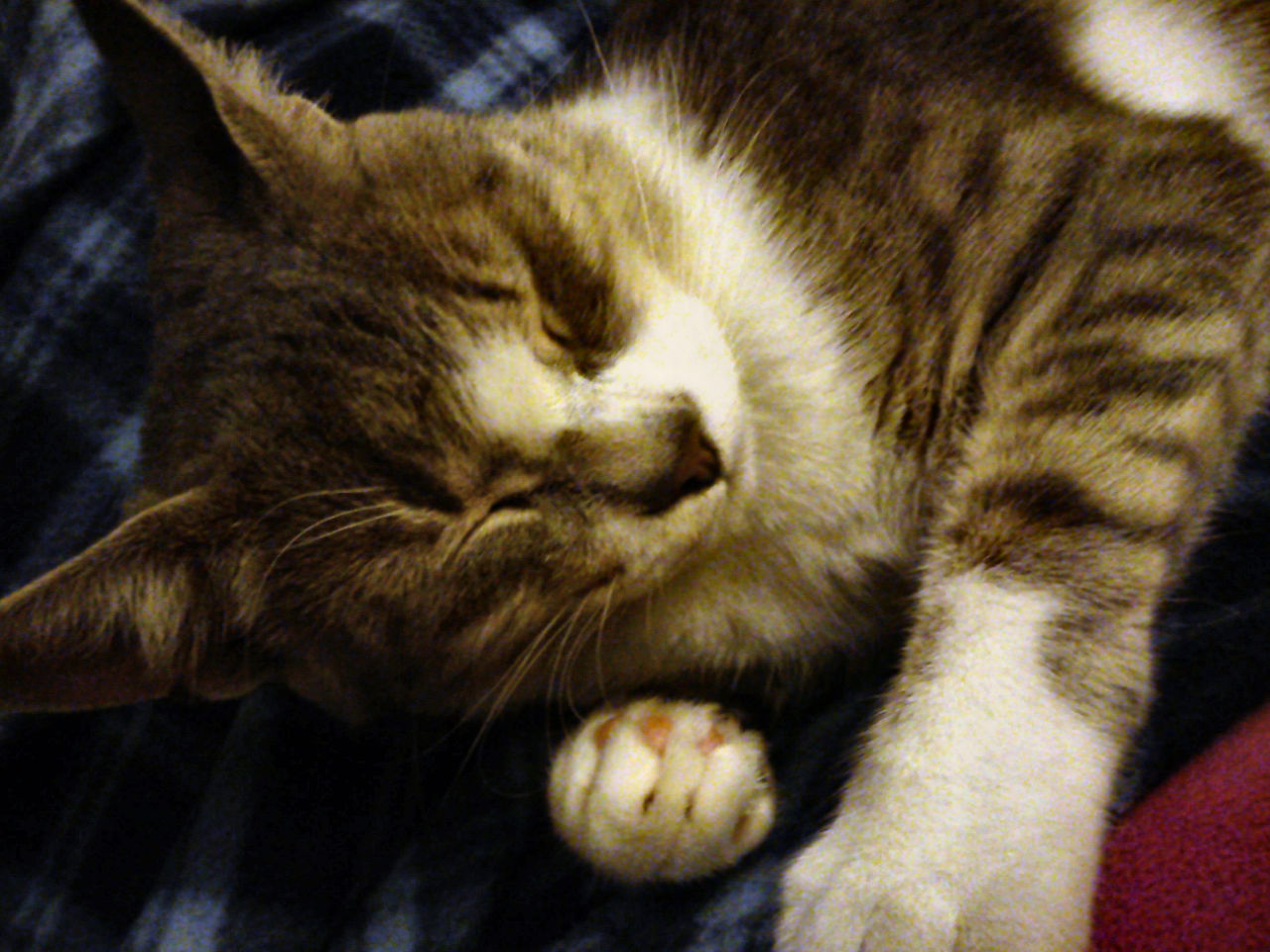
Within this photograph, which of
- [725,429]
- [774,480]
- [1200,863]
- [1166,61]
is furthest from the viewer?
[1166,61]

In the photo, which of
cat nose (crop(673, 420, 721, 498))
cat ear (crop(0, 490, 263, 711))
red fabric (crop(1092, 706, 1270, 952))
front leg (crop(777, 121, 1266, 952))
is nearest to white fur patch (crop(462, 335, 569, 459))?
cat nose (crop(673, 420, 721, 498))

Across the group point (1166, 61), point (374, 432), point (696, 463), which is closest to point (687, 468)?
point (696, 463)

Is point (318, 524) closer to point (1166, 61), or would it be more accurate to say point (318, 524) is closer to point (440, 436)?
point (440, 436)

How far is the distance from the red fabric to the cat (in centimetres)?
4

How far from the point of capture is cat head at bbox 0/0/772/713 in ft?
2.56

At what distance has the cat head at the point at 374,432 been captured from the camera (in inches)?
30.8

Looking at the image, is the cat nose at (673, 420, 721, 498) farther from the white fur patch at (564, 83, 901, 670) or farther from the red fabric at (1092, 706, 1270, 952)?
the red fabric at (1092, 706, 1270, 952)

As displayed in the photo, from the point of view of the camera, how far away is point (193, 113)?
88 centimetres

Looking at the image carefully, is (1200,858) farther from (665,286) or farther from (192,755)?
(192,755)

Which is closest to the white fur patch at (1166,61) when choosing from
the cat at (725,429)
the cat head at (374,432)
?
the cat at (725,429)

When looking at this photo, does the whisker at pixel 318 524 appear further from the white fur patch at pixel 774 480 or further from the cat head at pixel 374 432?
the white fur patch at pixel 774 480

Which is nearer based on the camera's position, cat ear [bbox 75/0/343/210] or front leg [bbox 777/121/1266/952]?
front leg [bbox 777/121/1266/952]

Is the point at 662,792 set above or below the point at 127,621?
below

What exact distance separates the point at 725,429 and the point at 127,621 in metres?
0.53
